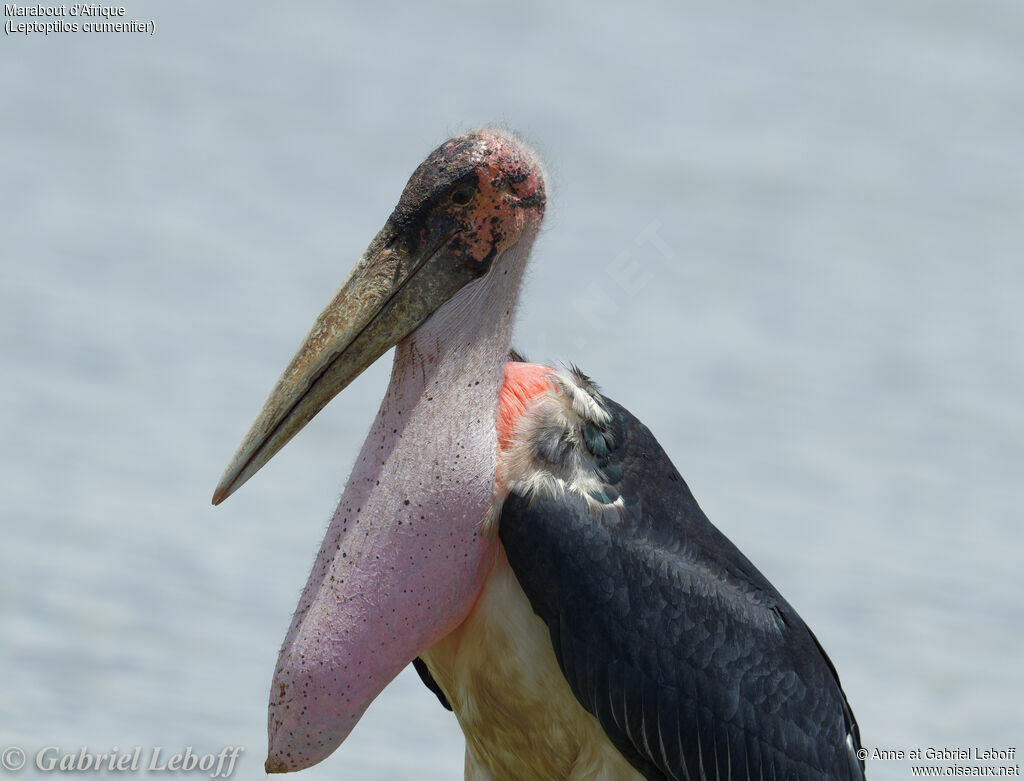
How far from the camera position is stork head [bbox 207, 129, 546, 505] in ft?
17.1

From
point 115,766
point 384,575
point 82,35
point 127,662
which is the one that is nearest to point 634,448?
point 384,575

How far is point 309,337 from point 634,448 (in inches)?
38.6

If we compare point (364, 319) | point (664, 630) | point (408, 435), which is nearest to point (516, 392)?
point (408, 435)

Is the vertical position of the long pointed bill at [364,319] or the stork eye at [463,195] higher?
the stork eye at [463,195]

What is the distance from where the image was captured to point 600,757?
5605 mm

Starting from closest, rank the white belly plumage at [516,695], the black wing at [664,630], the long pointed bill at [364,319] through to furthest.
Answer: the long pointed bill at [364,319] < the black wing at [664,630] < the white belly plumage at [516,695]

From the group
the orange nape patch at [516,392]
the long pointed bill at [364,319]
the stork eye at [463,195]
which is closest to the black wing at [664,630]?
the orange nape patch at [516,392]

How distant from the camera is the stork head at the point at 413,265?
5207 millimetres

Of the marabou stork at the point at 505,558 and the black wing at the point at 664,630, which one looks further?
the black wing at the point at 664,630

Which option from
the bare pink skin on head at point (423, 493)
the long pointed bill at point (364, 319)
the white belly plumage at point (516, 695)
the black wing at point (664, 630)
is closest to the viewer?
the bare pink skin on head at point (423, 493)

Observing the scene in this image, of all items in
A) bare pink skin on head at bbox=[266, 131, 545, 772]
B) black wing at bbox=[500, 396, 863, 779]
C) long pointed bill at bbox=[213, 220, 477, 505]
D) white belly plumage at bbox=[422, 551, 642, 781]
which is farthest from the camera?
white belly plumage at bbox=[422, 551, 642, 781]

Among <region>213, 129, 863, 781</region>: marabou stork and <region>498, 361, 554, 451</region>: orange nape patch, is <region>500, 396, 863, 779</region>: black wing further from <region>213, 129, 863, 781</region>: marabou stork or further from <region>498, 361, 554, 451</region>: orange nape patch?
<region>498, 361, 554, 451</region>: orange nape patch

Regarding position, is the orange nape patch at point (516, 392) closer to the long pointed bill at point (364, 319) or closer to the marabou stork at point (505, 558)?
the marabou stork at point (505, 558)

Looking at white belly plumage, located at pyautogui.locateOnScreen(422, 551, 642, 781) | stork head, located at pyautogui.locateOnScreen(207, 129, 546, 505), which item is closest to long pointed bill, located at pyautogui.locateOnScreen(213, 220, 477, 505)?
stork head, located at pyautogui.locateOnScreen(207, 129, 546, 505)
